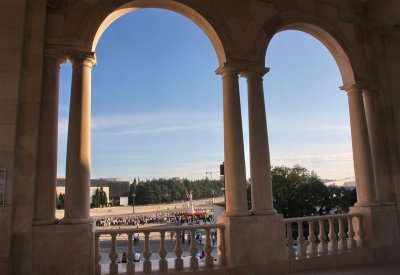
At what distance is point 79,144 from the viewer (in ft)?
39.4

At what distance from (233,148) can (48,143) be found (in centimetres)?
717

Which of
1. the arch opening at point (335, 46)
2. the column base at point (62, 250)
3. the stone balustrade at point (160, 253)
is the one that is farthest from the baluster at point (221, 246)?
the arch opening at point (335, 46)

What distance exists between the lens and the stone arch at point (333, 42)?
1648 centimetres

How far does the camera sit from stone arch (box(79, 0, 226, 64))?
41.8ft

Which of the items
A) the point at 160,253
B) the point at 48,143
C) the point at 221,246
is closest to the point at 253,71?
the point at 221,246

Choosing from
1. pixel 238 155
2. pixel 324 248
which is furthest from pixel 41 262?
pixel 324 248

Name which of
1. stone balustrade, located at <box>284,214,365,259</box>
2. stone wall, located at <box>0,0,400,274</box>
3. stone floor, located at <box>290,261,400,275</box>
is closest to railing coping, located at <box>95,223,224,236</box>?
stone wall, located at <box>0,0,400,274</box>

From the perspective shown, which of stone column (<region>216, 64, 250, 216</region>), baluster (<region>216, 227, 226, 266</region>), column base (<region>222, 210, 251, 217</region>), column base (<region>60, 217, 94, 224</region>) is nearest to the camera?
column base (<region>60, 217, 94, 224</region>)

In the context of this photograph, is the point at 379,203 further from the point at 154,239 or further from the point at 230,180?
the point at 154,239

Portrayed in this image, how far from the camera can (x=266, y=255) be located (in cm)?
1323

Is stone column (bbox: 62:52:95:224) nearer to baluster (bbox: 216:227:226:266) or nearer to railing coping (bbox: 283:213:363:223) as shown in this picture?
baluster (bbox: 216:227:226:266)

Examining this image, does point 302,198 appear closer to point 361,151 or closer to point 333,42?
point 361,151

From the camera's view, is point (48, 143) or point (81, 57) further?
point (81, 57)

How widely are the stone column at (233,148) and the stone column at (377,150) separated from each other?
26.2ft
